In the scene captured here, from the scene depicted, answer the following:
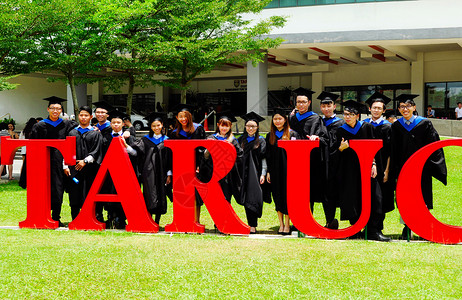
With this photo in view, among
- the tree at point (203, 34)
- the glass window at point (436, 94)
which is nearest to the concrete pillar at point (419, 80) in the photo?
the glass window at point (436, 94)

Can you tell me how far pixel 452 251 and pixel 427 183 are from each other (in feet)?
3.08

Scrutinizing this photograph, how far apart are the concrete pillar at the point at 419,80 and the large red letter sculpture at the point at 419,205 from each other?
1883 cm

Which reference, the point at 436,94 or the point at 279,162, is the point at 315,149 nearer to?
the point at 279,162

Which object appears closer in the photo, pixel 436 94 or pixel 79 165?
pixel 79 165

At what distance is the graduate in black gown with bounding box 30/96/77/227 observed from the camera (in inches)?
252

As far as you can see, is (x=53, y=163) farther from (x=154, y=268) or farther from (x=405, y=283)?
(x=405, y=283)

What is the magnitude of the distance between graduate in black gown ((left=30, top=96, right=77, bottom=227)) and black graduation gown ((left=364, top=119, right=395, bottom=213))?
407 centimetres

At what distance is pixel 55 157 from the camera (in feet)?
21.1

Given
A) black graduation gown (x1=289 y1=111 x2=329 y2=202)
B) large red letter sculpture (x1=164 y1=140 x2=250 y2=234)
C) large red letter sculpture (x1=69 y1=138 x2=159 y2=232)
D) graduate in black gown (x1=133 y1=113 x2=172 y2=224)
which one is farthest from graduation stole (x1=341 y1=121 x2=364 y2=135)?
large red letter sculpture (x1=69 y1=138 x2=159 y2=232)

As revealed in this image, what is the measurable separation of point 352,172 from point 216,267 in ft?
A: 6.93

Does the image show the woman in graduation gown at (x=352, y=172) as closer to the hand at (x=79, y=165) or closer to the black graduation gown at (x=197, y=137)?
the black graduation gown at (x=197, y=137)

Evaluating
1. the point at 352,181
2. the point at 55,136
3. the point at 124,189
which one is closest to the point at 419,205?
the point at 352,181

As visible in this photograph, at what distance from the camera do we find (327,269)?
4297 mm

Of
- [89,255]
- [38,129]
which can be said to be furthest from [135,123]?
[89,255]
